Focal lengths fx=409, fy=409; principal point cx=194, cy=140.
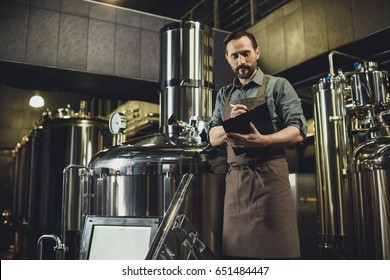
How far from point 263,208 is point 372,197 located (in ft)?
1.74

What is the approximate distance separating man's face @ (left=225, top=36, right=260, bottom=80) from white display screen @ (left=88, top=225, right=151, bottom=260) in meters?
0.72

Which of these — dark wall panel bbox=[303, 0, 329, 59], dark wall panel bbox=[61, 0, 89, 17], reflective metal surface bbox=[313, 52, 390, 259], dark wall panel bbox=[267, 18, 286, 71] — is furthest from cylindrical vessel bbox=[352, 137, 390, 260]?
dark wall panel bbox=[61, 0, 89, 17]

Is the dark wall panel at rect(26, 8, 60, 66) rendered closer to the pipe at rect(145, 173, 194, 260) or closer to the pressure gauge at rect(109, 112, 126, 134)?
the pressure gauge at rect(109, 112, 126, 134)

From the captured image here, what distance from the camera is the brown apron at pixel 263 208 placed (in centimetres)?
129

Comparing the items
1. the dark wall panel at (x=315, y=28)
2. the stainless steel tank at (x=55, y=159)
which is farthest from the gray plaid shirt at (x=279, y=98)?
the stainless steel tank at (x=55, y=159)

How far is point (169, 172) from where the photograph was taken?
5.58ft

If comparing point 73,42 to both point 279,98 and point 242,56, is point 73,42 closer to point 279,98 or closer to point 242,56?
point 242,56

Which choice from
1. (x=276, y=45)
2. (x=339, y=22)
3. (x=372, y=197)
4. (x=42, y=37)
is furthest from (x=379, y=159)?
(x=42, y=37)

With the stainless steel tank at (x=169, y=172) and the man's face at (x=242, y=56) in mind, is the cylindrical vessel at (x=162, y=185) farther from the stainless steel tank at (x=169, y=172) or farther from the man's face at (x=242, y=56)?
the man's face at (x=242, y=56)

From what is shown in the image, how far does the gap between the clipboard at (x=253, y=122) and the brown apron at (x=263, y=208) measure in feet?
0.32

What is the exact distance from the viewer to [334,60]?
8.52 ft
